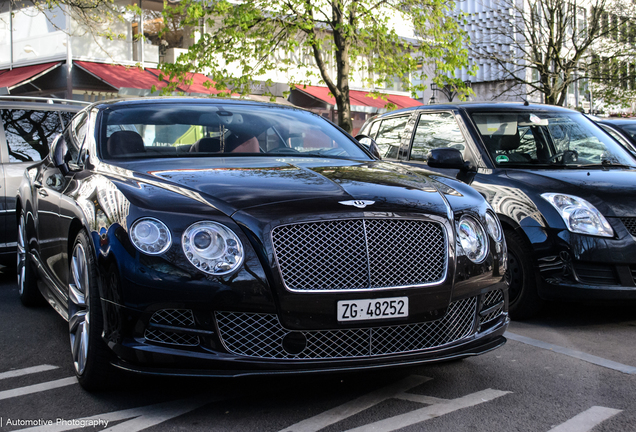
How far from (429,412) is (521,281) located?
244 cm

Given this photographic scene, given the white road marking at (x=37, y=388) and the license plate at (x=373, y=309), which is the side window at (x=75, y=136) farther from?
the license plate at (x=373, y=309)

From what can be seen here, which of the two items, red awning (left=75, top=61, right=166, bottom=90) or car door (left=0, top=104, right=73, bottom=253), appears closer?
car door (left=0, top=104, right=73, bottom=253)

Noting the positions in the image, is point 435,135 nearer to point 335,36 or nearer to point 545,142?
point 545,142

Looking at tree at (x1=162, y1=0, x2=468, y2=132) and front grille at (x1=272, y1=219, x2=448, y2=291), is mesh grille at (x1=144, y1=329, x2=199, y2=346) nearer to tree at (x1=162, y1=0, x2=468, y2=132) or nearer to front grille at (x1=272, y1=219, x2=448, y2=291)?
front grille at (x1=272, y1=219, x2=448, y2=291)

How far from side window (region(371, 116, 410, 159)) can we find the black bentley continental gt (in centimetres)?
340

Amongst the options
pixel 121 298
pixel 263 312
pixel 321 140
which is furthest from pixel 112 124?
pixel 263 312

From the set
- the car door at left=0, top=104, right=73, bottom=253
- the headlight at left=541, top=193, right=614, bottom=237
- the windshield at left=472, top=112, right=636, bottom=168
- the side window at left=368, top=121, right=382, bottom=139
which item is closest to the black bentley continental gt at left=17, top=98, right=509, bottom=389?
the headlight at left=541, top=193, right=614, bottom=237

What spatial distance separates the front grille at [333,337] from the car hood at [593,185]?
2227 millimetres

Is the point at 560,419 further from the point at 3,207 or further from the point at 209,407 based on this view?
the point at 3,207

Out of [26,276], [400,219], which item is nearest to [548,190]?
[400,219]

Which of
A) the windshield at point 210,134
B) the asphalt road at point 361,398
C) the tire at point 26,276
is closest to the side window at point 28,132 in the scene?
the tire at point 26,276

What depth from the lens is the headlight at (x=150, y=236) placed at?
332cm

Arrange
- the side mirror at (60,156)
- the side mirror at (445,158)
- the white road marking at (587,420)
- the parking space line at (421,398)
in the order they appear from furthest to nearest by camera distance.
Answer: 1. the side mirror at (445,158)
2. the side mirror at (60,156)
3. the parking space line at (421,398)
4. the white road marking at (587,420)

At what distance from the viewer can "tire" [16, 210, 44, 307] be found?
5984mm
